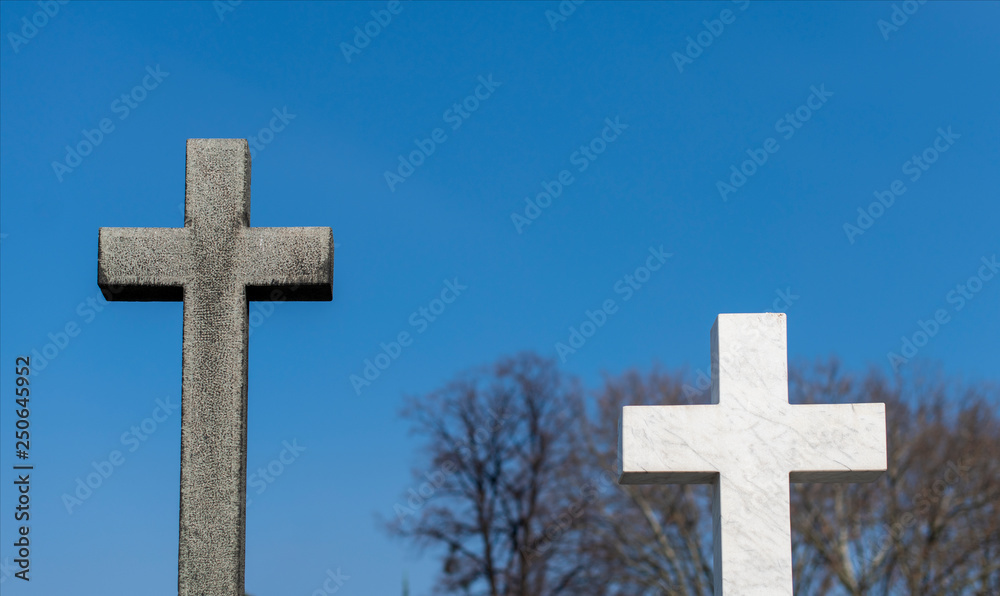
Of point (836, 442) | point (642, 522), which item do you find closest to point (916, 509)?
point (642, 522)

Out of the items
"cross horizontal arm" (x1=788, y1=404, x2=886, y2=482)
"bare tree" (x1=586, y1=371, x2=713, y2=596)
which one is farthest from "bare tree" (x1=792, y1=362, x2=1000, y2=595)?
"cross horizontal arm" (x1=788, y1=404, x2=886, y2=482)

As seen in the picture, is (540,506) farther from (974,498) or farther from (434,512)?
(974,498)

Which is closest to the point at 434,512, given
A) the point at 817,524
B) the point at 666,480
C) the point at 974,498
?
the point at 817,524

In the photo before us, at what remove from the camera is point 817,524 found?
74.5ft

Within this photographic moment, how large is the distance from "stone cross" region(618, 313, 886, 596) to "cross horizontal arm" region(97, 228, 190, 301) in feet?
9.07

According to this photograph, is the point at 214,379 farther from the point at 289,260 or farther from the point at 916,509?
A: the point at 916,509

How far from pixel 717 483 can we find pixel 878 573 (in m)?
17.5

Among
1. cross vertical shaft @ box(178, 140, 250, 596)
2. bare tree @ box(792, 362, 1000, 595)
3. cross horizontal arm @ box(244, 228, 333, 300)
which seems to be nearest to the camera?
cross vertical shaft @ box(178, 140, 250, 596)

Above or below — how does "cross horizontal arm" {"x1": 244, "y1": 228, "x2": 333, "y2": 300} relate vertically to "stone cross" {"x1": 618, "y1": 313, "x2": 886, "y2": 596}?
above

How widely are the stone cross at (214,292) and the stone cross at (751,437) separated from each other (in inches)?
85.5

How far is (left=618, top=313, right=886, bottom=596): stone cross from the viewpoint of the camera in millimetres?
6316

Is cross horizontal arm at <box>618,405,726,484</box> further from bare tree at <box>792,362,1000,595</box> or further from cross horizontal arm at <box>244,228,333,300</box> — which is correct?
bare tree at <box>792,362,1000,595</box>

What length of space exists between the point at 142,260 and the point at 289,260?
86 cm

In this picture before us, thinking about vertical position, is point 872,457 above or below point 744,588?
above
